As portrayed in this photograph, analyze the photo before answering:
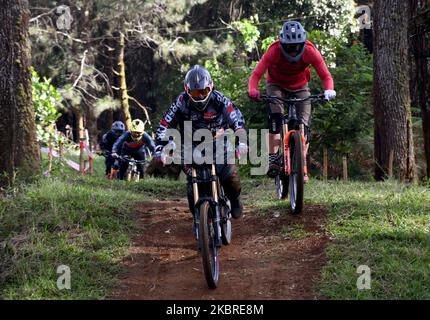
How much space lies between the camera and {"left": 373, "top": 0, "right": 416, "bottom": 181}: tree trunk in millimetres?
10352

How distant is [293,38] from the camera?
7.57 m

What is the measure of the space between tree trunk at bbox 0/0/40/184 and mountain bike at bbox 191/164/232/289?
356 cm

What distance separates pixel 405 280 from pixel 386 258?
1.52ft

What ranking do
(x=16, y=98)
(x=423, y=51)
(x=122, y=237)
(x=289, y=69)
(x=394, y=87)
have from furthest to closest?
1. (x=394, y=87)
2. (x=423, y=51)
3. (x=16, y=98)
4. (x=289, y=69)
5. (x=122, y=237)

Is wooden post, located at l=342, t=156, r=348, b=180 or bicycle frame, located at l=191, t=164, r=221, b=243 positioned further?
wooden post, located at l=342, t=156, r=348, b=180

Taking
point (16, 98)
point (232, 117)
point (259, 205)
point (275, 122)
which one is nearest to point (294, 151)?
point (275, 122)

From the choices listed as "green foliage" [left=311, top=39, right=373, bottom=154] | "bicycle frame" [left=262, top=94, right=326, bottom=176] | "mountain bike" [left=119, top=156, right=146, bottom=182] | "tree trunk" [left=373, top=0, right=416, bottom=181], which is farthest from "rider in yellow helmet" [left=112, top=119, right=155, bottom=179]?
"bicycle frame" [left=262, top=94, right=326, bottom=176]

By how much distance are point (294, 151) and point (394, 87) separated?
12.8ft

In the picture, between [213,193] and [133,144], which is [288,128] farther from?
[133,144]

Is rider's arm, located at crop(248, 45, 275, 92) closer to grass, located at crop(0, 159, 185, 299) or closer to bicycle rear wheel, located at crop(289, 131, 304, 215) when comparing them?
bicycle rear wheel, located at crop(289, 131, 304, 215)

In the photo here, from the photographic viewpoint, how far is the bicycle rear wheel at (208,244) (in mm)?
5434

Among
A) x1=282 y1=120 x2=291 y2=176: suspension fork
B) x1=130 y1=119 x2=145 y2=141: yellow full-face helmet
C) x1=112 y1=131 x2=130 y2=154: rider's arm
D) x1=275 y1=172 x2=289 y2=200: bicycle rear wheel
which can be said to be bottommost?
x1=275 y1=172 x2=289 y2=200: bicycle rear wheel

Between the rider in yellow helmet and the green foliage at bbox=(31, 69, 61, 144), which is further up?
the green foliage at bbox=(31, 69, 61, 144)

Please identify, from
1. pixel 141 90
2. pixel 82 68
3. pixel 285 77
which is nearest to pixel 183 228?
pixel 285 77
